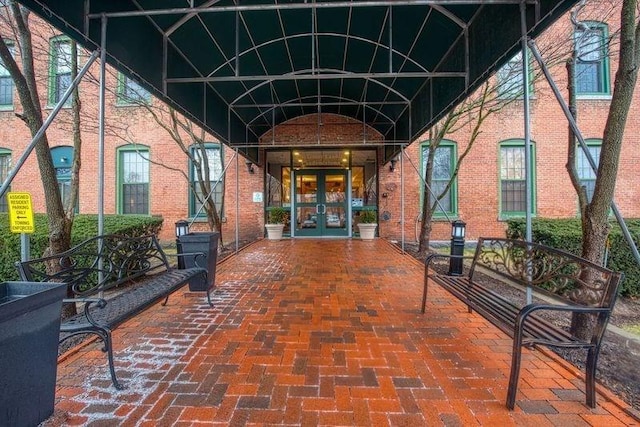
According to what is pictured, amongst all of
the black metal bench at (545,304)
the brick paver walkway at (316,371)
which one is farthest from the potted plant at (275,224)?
the black metal bench at (545,304)

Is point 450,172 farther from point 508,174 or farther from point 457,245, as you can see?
point 457,245

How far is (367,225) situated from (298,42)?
6009 mm

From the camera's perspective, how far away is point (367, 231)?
33.6 feet

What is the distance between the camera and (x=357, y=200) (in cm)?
1089

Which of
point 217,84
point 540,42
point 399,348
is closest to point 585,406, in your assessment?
point 399,348

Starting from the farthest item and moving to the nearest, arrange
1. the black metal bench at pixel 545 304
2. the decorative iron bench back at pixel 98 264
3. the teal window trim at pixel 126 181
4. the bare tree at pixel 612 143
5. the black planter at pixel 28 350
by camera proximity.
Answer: the teal window trim at pixel 126 181, the bare tree at pixel 612 143, the decorative iron bench back at pixel 98 264, the black metal bench at pixel 545 304, the black planter at pixel 28 350

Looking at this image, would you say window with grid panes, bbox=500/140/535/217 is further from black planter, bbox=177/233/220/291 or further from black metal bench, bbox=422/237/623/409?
black planter, bbox=177/233/220/291

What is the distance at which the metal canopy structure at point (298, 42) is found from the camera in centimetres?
315

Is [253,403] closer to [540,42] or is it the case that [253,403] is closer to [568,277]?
[568,277]

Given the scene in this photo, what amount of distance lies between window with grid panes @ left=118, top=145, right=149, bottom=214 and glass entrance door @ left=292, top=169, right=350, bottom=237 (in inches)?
203

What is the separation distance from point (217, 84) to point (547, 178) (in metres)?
10.0

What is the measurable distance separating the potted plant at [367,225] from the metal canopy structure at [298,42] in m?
3.47

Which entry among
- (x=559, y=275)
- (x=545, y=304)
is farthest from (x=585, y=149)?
(x=545, y=304)

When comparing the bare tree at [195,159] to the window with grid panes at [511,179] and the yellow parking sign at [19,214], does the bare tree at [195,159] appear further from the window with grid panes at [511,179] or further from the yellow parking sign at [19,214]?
the window with grid panes at [511,179]
